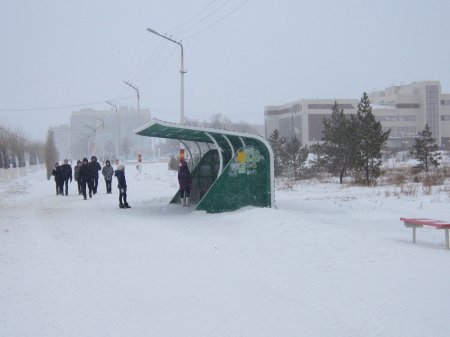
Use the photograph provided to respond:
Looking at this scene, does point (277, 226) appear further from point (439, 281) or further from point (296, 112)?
point (296, 112)

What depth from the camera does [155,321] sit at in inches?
222

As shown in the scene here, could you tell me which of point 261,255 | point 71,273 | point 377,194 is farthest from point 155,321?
point 377,194

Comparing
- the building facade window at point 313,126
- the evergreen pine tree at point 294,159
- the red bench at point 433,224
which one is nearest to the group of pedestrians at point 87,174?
the red bench at point 433,224

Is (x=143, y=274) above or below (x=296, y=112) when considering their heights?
below

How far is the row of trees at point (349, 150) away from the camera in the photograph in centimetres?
2708

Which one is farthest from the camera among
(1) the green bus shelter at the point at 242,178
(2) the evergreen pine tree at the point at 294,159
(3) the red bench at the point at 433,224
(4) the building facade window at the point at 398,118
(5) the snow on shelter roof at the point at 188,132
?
(4) the building facade window at the point at 398,118

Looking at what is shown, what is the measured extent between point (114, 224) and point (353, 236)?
614 centimetres

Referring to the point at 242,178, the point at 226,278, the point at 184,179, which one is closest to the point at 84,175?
the point at 184,179

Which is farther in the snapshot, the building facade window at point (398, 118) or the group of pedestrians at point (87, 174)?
the building facade window at point (398, 118)

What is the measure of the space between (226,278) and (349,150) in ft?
74.2

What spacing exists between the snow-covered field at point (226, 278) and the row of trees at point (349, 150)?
14.0 metres

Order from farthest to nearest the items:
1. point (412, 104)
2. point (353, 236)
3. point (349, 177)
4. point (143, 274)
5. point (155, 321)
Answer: point (412, 104), point (349, 177), point (353, 236), point (143, 274), point (155, 321)

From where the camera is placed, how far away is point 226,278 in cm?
740

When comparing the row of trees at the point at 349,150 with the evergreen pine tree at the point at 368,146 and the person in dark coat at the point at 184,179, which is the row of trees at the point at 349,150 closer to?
the evergreen pine tree at the point at 368,146
